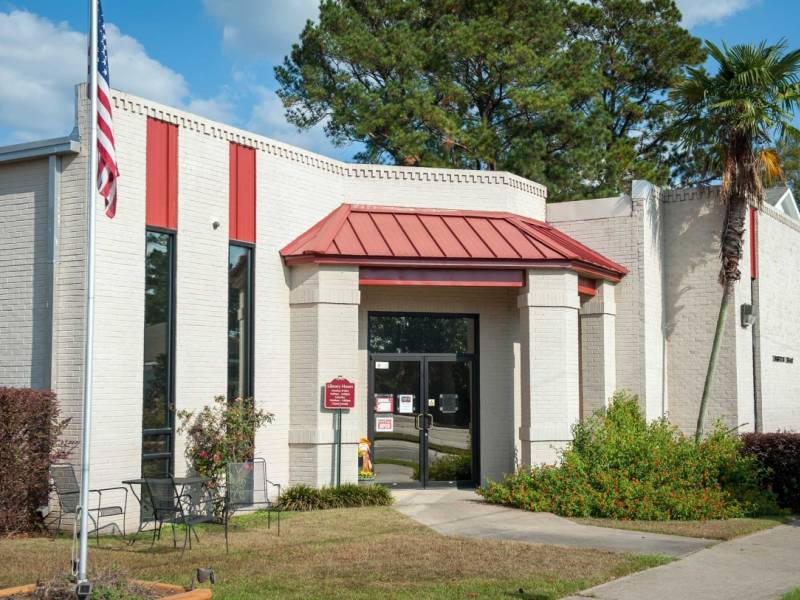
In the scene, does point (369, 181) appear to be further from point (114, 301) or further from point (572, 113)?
point (572, 113)

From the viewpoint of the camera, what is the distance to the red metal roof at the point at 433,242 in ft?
51.3

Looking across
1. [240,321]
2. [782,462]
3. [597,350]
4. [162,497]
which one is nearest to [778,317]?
[597,350]

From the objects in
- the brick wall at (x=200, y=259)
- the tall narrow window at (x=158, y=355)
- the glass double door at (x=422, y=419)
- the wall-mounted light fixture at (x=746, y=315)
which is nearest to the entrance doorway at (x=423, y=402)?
the glass double door at (x=422, y=419)

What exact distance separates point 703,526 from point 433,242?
637cm

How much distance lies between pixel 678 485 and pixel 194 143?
894 cm

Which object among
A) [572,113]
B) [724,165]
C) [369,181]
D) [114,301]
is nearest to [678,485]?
[724,165]

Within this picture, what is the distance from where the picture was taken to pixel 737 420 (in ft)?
60.6

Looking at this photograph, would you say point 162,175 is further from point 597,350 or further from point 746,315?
point 746,315

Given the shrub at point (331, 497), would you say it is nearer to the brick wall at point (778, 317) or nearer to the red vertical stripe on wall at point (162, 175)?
the red vertical stripe on wall at point (162, 175)

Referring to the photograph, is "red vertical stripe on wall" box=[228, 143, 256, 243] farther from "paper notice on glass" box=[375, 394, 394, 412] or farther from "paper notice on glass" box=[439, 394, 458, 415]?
"paper notice on glass" box=[439, 394, 458, 415]

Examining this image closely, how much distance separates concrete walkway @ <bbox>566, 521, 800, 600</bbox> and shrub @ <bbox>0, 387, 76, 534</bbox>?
23.2 feet

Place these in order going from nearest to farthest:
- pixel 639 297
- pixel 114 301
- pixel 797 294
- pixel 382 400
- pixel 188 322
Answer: pixel 114 301 → pixel 188 322 → pixel 382 400 → pixel 639 297 → pixel 797 294

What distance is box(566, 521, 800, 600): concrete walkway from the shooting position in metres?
8.85

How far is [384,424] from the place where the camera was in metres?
17.0
